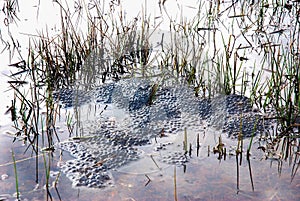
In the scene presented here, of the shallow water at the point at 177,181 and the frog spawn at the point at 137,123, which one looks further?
the frog spawn at the point at 137,123

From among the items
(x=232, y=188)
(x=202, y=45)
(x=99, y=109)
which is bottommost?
(x=232, y=188)

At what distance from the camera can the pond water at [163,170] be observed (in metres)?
1.98

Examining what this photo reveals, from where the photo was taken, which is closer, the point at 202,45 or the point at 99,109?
the point at 99,109

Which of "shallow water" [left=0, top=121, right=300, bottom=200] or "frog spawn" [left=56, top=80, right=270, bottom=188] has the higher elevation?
"frog spawn" [left=56, top=80, right=270, bottom=188]

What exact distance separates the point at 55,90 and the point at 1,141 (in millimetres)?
579

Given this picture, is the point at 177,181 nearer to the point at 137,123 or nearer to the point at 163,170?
the point at 163,170

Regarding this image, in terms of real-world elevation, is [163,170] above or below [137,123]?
below

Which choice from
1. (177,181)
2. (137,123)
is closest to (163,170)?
(177,181)

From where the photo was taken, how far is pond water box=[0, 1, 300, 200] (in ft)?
6.49

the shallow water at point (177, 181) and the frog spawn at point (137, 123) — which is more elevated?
the frog spawn at point (137, 123)

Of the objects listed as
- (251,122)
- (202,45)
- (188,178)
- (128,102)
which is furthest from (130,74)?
(188,178)

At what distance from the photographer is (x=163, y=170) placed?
7.00ft

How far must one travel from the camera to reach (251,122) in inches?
97.6

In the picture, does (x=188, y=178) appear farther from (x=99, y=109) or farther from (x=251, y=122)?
(x=99, y=109)
